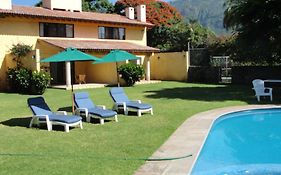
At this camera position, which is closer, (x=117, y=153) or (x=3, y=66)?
(x=117, y=153)

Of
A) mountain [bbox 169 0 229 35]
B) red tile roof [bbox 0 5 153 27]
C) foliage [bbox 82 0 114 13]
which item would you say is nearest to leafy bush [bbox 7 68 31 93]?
red tile roof [bbox 0 5 153 27]

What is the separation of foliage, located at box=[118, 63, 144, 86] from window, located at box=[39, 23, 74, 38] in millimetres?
5942

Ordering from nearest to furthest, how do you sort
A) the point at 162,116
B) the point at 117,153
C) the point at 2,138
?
the point at 117,153, the point at 2,138, the point at 162,116

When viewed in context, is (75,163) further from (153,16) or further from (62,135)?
(153,16)

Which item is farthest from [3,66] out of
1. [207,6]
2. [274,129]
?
[207,6]

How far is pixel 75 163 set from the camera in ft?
27.9

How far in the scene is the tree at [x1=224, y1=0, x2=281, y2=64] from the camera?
75.5 ft

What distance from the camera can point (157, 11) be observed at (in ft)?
173

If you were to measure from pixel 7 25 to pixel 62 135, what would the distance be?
773 inches

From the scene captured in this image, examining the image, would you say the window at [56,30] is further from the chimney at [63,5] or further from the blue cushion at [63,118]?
the blue cushion at [63,118]

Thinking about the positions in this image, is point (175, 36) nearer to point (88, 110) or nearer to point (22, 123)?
point (88, 110)

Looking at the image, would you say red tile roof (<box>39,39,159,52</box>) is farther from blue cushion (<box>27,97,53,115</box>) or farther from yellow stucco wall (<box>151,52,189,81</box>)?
blue cushion (<box>27,97,53,115</box>)

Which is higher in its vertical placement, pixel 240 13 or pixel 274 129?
pixel 240 13

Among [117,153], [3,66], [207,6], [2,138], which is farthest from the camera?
[207,6]
